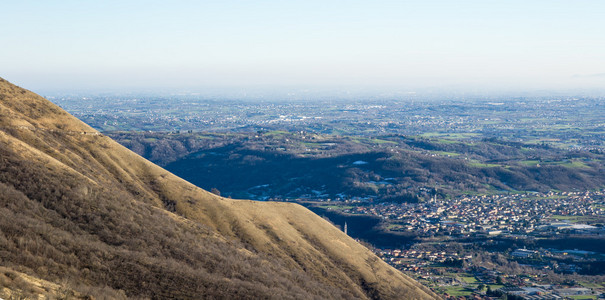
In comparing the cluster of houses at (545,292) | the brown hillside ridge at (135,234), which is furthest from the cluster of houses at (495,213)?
the brown hillside ridge at (135,234)

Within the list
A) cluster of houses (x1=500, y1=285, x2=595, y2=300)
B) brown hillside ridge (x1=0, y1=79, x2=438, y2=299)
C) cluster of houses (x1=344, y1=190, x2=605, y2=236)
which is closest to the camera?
A: brown hillside ridge (x1=0, y1=79, x2=438, y2=299)

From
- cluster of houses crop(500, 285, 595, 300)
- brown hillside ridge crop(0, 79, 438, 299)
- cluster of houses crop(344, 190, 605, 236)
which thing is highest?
brown hillside ridge crop(0, 79, 438, 299)

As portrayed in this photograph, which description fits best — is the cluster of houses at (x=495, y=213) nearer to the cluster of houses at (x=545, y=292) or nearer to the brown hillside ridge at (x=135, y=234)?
the cluster of houses at (x=545, y=292)

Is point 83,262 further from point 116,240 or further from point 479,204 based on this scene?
point 479,204

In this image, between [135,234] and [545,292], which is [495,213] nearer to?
[545,292]

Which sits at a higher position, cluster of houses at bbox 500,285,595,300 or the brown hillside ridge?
the brown hillside ridge

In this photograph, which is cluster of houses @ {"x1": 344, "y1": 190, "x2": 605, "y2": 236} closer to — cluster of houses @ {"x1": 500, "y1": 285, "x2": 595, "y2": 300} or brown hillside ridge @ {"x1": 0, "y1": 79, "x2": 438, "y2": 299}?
cluster of houses @ {"x1": 500, "y1": 285, "x2": 595, "y2": 300}

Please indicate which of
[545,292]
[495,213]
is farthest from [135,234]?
[495,213]

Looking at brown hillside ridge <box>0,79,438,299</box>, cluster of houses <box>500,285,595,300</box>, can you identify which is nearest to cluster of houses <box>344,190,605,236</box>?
cluster of houses <box>500,285,595,300</box>
